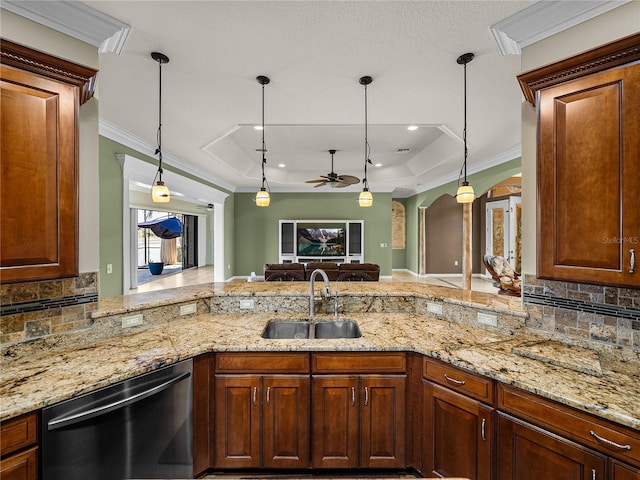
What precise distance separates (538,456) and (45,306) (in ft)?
8.61

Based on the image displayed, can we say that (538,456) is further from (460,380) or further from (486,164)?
(486,164)

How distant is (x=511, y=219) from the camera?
8211 millimetres

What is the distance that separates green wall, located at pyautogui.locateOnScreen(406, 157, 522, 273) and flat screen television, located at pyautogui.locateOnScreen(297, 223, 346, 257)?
8.32 ft

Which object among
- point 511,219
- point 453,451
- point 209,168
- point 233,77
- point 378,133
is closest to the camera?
point 453,451

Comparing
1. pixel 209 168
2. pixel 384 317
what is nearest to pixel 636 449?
pixel 384 317

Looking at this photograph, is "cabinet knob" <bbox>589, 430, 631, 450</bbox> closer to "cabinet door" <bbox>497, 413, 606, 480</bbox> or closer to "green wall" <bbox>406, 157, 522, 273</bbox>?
"cabinet door" <bbox>497, 413, 606, 480</bbox>

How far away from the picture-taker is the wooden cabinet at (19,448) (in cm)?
107

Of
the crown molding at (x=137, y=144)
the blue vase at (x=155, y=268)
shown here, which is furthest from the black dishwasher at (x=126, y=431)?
the blue vase at (x=155, y=268)

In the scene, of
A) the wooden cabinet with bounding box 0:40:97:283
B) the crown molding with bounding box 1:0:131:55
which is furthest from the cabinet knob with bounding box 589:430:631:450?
the crown molding with bounding box 1:0:131:55

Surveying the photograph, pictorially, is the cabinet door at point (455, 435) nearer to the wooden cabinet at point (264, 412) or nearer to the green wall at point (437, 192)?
the wooden cabinet at point (264, 412)

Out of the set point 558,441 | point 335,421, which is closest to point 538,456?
point 558,441

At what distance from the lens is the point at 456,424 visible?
1.55 m

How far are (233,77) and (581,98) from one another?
2.46m

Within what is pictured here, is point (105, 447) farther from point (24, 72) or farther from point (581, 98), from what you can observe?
point (581, 98)
